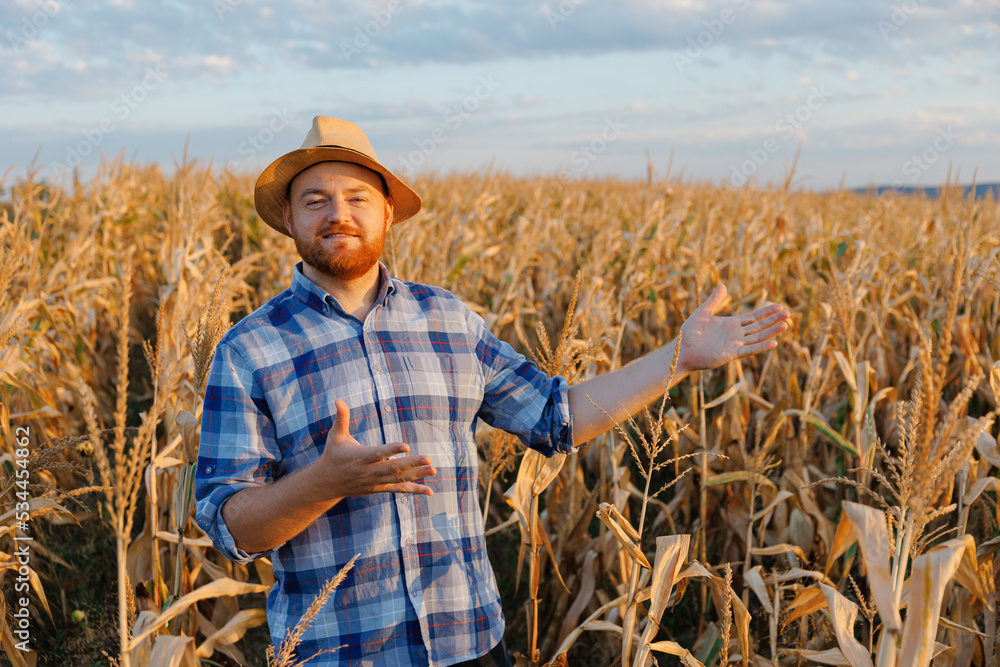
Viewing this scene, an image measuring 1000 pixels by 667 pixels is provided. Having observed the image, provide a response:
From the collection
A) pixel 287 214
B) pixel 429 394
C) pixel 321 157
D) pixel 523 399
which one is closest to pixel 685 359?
pixel 523 399

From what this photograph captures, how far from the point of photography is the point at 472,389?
84.4 inches

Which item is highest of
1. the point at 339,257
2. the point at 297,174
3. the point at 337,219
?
the point at 297,174

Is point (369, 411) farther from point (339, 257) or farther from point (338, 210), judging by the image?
point (338, 210)

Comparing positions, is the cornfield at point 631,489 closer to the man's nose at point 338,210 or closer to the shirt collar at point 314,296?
the shirt collar at point 314,296

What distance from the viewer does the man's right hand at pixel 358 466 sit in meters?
1.40

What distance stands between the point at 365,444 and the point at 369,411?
0.31ft

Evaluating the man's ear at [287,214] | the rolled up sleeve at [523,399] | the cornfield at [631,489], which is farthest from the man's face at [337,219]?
the rolled up sleeve at [523,399]

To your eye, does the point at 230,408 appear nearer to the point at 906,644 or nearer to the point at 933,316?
the point at 906,644

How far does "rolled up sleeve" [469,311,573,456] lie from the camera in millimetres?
2162

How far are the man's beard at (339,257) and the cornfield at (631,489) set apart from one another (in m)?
0.27

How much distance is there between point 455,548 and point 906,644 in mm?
1137

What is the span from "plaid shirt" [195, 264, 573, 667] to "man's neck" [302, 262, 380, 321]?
0.05 m

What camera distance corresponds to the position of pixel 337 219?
2010 mm

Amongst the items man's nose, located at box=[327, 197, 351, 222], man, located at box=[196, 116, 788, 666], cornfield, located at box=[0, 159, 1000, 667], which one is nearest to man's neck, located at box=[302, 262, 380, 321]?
man, located at box=[196, 116, 788, 666]
